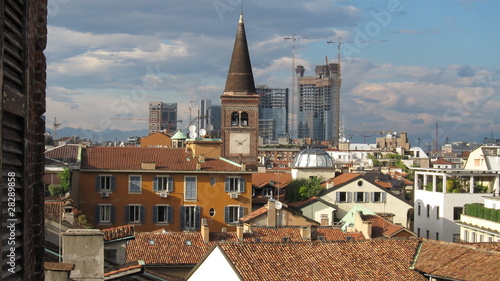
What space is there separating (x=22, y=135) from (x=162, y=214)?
39880mm

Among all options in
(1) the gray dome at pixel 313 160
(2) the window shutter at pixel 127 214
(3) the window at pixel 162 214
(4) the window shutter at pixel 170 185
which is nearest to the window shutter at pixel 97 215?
(2) the window shutter at pixel 127 214

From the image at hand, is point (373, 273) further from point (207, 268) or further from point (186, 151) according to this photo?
point (186, 151)

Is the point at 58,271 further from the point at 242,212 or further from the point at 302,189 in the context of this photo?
the point at 302,189

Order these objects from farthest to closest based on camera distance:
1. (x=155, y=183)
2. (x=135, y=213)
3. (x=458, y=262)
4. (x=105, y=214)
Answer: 1. (x=155, y=183)
2. (x=135, y=213)
3. (x=105, y=214)
4. (x=458, y=262)

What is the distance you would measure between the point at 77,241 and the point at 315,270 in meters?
14.0

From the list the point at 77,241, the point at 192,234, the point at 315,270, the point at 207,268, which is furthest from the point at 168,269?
the point at 77,241

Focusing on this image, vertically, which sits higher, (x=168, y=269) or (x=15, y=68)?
(x=15, y=68)

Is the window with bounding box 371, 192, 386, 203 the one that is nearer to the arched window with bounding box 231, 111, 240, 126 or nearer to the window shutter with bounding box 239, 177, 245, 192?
the window shutter with bounding box 239, 177, 245, 192

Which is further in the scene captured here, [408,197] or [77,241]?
[408,197]

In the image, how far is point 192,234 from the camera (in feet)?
105

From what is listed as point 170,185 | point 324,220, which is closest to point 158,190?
point 170,185

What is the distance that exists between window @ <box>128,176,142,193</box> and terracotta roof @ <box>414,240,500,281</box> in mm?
22712

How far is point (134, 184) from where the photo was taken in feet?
147

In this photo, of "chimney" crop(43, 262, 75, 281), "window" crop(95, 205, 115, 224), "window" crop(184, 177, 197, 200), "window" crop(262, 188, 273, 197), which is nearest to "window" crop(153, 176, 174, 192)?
"window" crop(184, 177, 197, 200)
